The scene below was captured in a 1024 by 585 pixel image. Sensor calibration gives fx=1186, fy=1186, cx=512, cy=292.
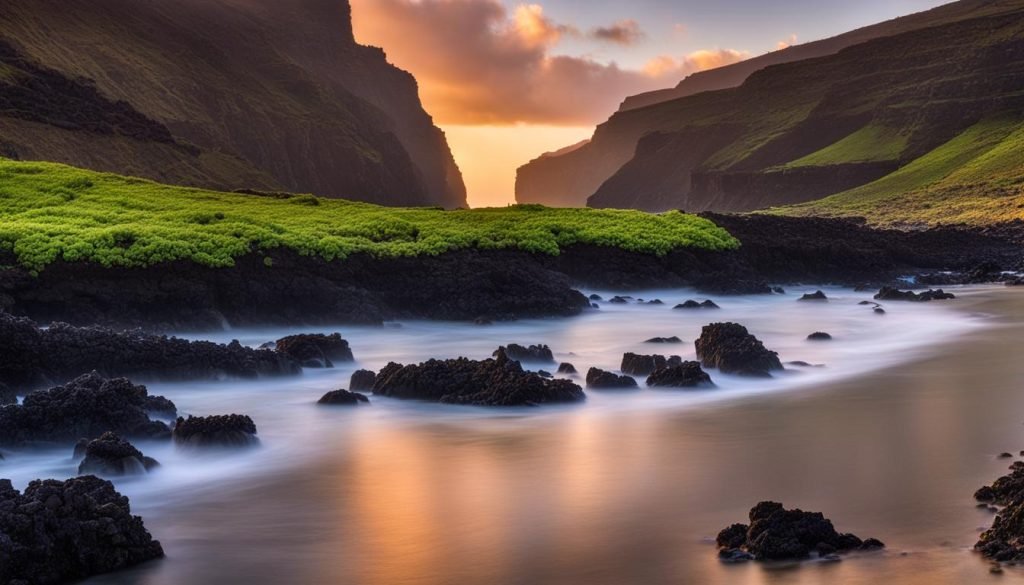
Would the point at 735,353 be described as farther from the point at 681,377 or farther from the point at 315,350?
the point at 315,350

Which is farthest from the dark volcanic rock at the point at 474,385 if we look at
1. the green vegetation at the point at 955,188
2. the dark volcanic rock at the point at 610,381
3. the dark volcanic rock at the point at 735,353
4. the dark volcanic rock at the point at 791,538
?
the green vegetation at the point at 955,188

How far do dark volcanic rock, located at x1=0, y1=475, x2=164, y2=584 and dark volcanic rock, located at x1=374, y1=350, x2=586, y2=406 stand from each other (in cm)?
801

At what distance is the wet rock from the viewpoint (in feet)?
64.8

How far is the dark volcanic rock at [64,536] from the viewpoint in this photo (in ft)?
31.7

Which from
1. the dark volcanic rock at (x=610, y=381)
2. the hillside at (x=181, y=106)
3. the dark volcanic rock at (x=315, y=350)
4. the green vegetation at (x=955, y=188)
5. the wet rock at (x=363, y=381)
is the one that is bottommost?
the dark volcanic rock at (x=610, y=381)

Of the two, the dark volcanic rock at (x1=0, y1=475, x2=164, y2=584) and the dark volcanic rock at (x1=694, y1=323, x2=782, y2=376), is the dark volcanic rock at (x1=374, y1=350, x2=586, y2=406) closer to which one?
the dark volcanic rock at (x1=694, y1=323, x2=782, y2=376)

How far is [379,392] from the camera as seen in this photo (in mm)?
19297

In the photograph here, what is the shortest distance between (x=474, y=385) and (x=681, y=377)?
349cm

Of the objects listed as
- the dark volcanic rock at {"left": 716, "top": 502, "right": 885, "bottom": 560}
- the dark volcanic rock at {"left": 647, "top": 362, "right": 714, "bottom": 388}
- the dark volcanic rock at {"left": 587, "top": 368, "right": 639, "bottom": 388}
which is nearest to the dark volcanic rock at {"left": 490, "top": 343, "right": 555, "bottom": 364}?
the dark volcanic rock at {"left": 587, "top": 368, "right": 639, "bottom": 388}

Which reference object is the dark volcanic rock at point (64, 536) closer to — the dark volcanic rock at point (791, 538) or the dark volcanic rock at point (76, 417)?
the dark volcanic rock at point (76, 417)

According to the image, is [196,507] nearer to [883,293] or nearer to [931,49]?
[883,293]

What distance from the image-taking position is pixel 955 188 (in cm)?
10375

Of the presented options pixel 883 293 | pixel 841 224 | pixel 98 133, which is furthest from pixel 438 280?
pixel 98 133

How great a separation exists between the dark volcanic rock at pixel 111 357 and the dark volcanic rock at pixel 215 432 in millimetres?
4896
